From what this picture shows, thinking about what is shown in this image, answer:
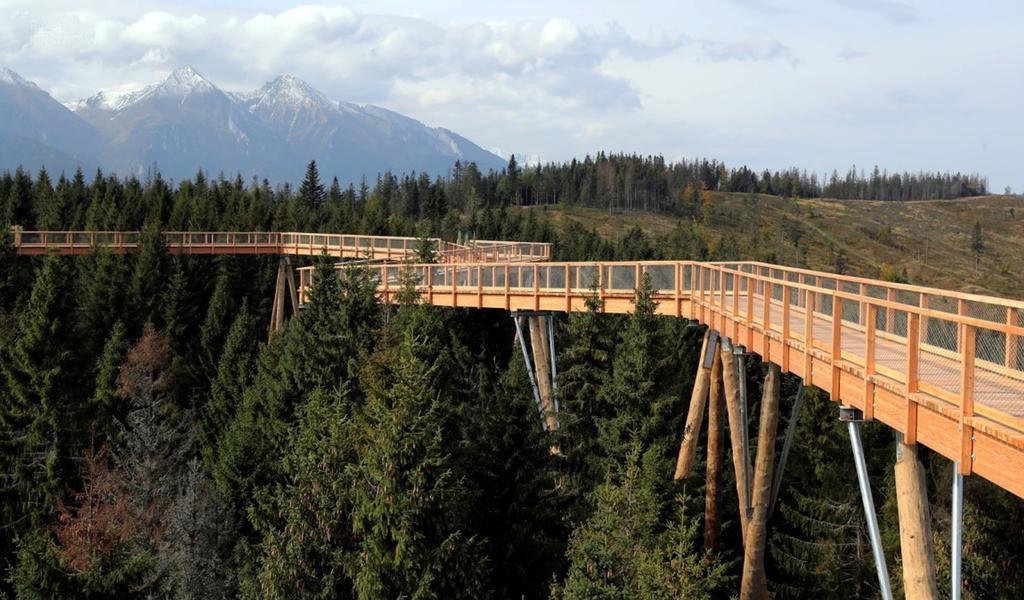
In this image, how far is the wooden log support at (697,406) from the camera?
2114cm

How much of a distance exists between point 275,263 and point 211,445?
86.6 ft

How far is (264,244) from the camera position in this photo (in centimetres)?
5647

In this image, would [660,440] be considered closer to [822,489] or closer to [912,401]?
[822,489]

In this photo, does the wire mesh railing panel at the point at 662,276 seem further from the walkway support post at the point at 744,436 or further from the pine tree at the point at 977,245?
the pine tree at the point at 977,245

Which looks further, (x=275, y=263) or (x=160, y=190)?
(x=160, y=190)

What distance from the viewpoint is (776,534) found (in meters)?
28.5

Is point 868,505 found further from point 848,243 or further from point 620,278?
point 848,243

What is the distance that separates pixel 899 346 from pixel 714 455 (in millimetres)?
9103

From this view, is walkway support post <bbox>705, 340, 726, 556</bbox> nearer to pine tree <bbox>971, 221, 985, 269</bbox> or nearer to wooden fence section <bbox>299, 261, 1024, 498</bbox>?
wooden fence section <bbox>299, 261, 1024, 498</bbox>

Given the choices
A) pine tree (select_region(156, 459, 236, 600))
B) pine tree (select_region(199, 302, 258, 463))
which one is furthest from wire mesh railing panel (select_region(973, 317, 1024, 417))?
pine tree (select_region(199, 302, 258, 463))

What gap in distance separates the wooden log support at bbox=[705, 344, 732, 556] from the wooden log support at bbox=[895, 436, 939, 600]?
1144 cm

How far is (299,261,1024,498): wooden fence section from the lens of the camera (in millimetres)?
8391

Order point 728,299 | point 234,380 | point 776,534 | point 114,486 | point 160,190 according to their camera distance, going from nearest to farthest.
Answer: point 728,299
point 776,534
point 114,486
point 234,380
point 160,190

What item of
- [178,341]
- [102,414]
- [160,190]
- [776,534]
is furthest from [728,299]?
[160,190]
